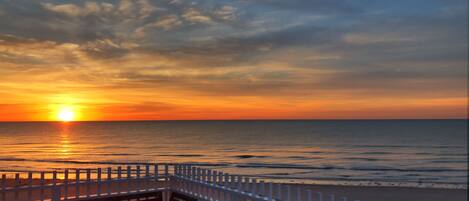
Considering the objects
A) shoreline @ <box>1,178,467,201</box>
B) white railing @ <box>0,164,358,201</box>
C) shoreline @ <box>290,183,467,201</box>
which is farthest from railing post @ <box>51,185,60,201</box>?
shoreline @ <box>290,183,467,201</box>

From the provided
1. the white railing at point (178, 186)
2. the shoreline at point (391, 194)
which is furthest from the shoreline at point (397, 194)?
the white railing at point (178, 186)

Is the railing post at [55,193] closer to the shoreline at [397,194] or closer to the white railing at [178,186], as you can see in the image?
the white railing at [178,186]

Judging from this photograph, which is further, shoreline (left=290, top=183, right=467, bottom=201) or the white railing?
shoreline (left=290, top=183, right=467, bottom=201)

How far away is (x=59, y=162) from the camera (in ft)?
144

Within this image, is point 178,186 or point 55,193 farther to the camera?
point 178,186

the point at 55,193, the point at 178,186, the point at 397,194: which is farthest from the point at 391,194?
the point at 55,193

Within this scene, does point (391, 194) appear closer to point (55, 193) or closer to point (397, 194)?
point (397, 194)

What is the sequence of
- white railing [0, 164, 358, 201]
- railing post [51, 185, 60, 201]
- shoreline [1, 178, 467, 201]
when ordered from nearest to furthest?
white railing [0, 164, 358, 201]
railing post [51, 185, 60, 201]
shoreline [1, 178, 467, 201]

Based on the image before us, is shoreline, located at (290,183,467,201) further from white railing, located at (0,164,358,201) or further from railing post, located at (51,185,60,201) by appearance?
railing post, located at (51,185,60,201)

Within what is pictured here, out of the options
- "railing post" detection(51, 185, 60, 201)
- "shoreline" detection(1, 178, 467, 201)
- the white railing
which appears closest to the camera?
the white railing

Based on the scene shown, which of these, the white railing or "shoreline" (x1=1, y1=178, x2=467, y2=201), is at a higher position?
the white railing

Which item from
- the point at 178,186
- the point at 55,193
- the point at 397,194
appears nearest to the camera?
→ the point at 55,193

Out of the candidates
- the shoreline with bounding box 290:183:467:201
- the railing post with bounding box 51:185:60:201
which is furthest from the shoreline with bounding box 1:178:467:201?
the railing post with bounding box 51:185:60:201

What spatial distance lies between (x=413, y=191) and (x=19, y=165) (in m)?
32.9
